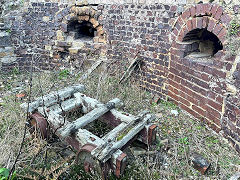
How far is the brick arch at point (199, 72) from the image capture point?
9.96 ft

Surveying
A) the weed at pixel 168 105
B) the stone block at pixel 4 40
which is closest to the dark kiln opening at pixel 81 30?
the stone block at pixel 4 40

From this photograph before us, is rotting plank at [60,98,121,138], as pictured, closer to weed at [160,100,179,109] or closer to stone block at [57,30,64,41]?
weed at [160,100,179,109]

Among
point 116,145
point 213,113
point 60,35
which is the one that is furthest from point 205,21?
point 60,35

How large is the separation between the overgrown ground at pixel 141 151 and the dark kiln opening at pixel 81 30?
1.58 metres

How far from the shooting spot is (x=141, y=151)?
112 inches

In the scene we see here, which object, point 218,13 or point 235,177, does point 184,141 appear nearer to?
point 235,177

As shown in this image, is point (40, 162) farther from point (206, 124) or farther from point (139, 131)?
point (206, 124)

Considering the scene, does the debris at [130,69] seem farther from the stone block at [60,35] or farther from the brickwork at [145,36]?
the stone block at [60,35]

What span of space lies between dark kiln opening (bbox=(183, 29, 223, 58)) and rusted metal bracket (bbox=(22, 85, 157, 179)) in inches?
59.3

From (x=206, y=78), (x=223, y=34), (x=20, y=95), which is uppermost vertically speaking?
(x=223, y=34)

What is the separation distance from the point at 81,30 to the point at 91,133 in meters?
3.71

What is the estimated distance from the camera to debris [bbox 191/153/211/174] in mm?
2586

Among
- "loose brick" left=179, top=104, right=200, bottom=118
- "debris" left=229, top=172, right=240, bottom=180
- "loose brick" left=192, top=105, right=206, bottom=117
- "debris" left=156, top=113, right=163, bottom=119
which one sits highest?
"loose brick" left=192, top=105, right=206, bottom=117

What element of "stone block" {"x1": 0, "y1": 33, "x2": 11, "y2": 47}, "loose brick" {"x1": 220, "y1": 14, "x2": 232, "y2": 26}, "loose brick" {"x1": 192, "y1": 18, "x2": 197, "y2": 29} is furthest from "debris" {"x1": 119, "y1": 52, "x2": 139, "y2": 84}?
"stone block" {"x1": 0, "y1": 33, "x2": 11, "y2": 47}
